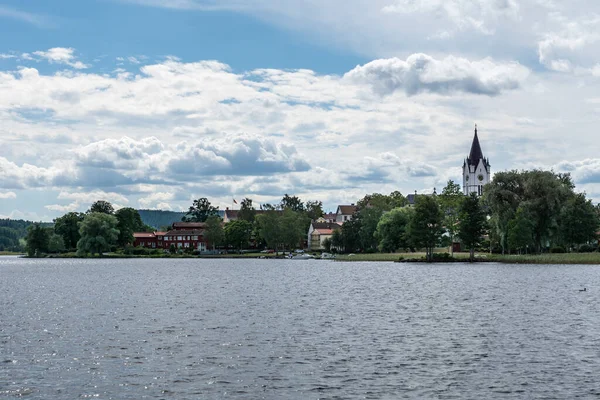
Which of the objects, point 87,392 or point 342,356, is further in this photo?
point 342,356

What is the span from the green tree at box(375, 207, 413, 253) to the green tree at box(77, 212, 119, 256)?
78.6 m

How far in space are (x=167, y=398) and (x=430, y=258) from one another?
11765 centimetres

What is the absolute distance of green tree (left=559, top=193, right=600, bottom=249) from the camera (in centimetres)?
13000

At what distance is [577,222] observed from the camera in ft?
427

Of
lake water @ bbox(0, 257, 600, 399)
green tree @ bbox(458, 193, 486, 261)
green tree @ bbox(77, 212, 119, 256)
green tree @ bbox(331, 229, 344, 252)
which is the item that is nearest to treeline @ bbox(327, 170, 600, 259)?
green tree @ bbox(458, 193, 486, 261)

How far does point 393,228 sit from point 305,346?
390ft

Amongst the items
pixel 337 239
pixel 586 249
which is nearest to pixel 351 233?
pixel 337 239

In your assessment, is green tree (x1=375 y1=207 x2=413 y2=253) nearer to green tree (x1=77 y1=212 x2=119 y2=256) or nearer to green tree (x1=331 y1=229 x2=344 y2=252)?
green tree (x1=331 y1=229 x2=344 y2=252)

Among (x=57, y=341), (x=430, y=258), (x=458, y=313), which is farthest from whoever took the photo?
(x=430, y=258)

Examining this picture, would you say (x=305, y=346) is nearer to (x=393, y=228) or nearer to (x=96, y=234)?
(x=393, y=228)

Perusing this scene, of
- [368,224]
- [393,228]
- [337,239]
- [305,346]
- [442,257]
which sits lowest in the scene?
[305,346]

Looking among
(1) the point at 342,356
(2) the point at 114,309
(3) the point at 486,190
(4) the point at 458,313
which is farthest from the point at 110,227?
(1) the point at 342,356

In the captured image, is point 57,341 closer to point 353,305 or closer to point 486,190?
point 353,305

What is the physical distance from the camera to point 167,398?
2439 centimetres
